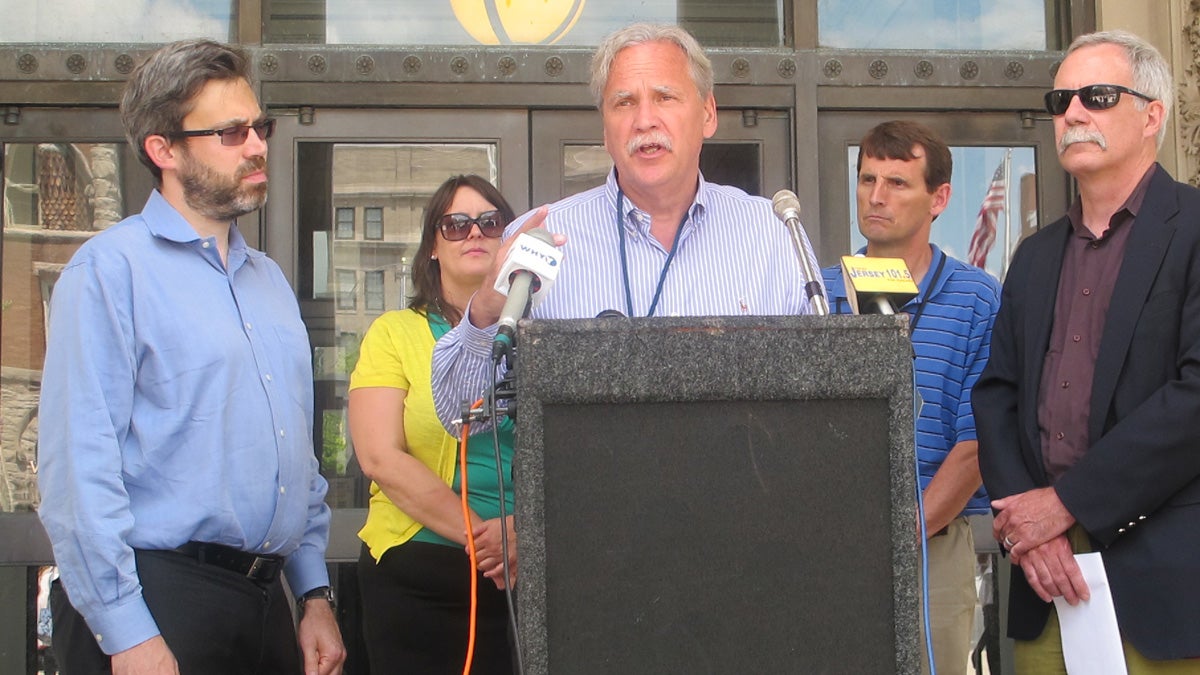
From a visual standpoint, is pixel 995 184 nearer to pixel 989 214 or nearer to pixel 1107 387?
pixel 989 214

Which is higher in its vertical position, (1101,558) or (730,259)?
(730,259)

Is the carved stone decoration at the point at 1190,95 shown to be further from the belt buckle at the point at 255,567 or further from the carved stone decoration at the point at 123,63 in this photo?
the carved stone decoration at the point at 123,63

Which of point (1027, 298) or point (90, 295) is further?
point (1027, 298)

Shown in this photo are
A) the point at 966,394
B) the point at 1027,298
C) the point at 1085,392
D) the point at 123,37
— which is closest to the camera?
the point at 1085,392

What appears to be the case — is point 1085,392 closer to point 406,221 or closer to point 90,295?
point 90,295

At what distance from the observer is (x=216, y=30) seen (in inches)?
202

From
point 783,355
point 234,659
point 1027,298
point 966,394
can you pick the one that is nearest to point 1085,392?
point 1027,298

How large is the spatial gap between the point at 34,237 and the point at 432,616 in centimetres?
256

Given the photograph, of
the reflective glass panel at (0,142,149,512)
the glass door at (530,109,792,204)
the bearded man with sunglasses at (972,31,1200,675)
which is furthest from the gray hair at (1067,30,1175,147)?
the reflective glass panel at (0,142,149,512)

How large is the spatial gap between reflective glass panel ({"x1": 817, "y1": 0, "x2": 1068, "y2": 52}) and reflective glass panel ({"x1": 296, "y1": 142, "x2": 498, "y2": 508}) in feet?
5.05

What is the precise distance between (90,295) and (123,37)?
2.87 meters

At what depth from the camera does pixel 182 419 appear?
2660 millimetres

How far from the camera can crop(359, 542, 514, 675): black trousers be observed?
3420 millimetres

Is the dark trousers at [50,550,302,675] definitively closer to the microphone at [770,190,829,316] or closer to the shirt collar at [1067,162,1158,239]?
the microphone at [770,190,829,316]
